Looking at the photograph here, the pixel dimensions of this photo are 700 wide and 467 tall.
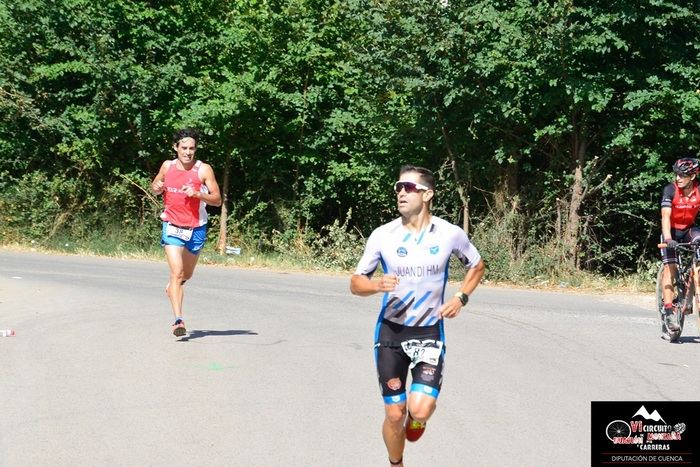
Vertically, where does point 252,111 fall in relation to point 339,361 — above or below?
above

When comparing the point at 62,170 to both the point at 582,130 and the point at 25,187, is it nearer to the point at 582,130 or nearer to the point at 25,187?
the point at 25,187

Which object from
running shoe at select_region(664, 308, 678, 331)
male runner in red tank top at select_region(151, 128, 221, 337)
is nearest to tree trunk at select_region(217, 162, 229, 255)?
male runner in red tank top at select_region(151, 128, 221, 337)

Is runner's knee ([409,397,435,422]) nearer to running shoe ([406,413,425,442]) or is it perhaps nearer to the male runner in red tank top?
running shoe ([406,413,425,442])

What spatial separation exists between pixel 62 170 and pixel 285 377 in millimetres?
20192

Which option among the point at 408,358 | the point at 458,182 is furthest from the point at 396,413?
the point at 458,182

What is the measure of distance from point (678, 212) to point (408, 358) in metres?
6.34

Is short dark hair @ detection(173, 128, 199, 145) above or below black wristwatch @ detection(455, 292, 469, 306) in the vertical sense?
above

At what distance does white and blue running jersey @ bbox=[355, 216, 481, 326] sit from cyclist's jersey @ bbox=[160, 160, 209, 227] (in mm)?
4633

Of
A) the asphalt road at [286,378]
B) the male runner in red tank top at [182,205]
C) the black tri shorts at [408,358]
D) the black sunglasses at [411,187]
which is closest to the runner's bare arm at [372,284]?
the black tri shorts at [408,358]

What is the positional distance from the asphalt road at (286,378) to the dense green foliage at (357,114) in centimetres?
572

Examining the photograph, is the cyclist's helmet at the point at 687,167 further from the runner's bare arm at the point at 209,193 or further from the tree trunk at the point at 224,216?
the tree trunk at the point at 224,216

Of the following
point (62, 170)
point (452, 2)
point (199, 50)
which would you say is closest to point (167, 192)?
point (452, 2)

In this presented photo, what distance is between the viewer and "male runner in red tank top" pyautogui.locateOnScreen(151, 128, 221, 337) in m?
10.9

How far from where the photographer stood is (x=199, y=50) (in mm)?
26016
